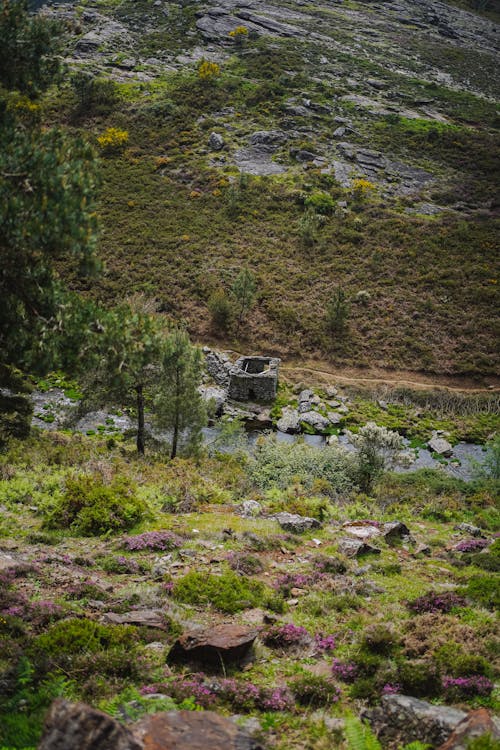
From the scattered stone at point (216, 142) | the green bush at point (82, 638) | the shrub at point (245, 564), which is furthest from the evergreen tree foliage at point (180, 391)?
the scattered stone at point (216, 142)

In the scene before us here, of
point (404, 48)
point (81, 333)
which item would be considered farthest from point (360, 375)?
point (404, 48)

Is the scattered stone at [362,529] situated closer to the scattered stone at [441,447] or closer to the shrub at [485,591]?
the shrub at [485,591]

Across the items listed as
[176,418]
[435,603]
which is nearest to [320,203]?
[176,418]

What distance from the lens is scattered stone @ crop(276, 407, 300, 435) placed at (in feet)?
120

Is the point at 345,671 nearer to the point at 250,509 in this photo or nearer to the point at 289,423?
the point at 250,509

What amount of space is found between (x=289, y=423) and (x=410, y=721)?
3129 cm

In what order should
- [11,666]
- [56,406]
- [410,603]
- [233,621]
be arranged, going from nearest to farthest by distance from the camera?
[11,666] < [233,621] < [410,603] < [56,406]

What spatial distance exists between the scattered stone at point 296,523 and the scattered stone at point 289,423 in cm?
2128

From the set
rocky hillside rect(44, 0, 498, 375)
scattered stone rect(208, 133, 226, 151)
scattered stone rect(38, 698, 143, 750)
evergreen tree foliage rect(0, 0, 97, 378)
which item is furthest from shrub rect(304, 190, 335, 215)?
scattered stone rect(38, 698, 143, 750)

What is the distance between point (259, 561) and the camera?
11.2m

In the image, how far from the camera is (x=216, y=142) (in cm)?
7350

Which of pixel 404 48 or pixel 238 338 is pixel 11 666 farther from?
pixel 404 48

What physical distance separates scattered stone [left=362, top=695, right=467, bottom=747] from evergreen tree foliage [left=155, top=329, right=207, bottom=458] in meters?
19.8

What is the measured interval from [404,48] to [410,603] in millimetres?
139262
